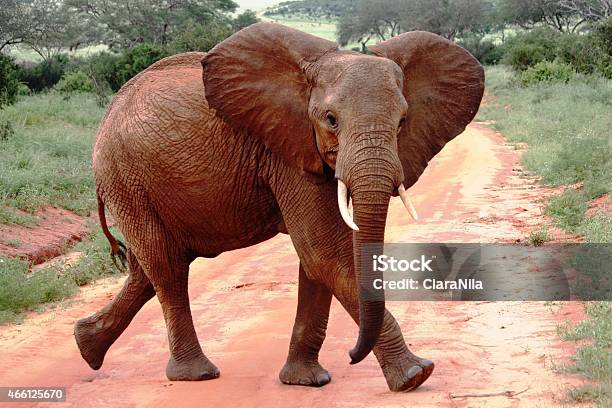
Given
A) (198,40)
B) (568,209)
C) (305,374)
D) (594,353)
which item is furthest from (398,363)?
(198,40)

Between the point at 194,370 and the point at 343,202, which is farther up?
the point at 343,202

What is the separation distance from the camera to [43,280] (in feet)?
28.8

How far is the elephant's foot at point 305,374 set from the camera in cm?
591

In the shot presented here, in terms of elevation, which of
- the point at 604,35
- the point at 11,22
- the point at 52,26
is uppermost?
the point at 604,35

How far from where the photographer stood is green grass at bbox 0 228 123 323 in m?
8.27

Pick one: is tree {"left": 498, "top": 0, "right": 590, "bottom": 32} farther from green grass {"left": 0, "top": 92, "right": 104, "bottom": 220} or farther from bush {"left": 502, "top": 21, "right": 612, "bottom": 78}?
green grass {"left": 0, "top": 92, "right": 104, "bottom": 220}


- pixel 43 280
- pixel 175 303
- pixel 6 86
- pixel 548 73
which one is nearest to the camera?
pixel 175 303

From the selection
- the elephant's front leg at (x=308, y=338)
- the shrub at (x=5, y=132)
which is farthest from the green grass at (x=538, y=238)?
the shrub at (x=5, y=132)

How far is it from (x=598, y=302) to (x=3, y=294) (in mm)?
4523

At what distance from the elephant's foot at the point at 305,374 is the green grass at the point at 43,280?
2859 mm

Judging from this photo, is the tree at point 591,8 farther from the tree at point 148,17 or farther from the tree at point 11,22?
the tree at point 11,22

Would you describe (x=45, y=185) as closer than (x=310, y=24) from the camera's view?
Yes

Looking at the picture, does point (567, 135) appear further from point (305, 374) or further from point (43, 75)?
point (43, 75)

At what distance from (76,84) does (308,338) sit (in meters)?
24.2
